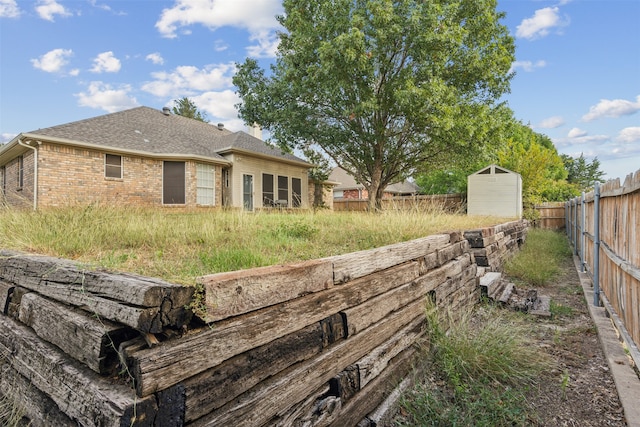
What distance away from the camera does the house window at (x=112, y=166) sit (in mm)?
10733

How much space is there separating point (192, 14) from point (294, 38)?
418 cm

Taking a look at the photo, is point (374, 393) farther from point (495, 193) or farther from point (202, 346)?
point (495, 193)

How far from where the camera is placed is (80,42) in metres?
8.43

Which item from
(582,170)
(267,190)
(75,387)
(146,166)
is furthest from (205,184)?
(582,170)

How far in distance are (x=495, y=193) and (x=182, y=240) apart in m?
12.1

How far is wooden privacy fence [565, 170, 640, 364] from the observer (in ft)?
8.91

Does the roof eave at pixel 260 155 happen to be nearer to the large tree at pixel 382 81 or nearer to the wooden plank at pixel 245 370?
the large tree at pixel 382 81

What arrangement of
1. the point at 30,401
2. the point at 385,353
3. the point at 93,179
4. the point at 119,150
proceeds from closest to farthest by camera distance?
the point at 30,401 → the point at 385,353 → the point at 93,179 → the point at 119,150

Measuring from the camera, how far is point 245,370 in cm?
149

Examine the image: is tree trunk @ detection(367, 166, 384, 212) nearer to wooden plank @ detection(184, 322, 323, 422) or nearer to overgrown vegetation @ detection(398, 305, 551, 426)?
overgrown vegetation @ detection(398, 305, 551, 426)

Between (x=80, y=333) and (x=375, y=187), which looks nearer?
(x=80, y=333)

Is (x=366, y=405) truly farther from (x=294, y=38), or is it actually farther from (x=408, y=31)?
(x=294, y=38)

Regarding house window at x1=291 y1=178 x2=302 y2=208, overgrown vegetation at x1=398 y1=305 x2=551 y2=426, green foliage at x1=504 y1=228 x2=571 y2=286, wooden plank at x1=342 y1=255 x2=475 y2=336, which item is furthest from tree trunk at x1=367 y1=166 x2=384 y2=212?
overgrown vegetation at x1=398 y1=305 x2=551 y2=426

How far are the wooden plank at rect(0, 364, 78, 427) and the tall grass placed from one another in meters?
0.63
